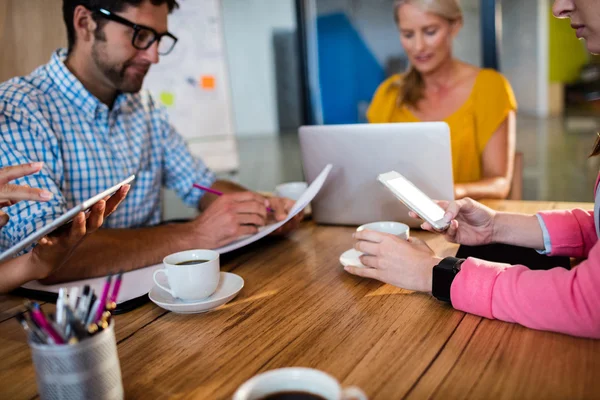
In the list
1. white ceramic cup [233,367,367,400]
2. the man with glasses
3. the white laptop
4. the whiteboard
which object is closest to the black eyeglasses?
the man with glasses

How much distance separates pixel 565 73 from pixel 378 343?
8096 millimetres

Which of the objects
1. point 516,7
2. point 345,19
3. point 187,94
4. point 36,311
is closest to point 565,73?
point 516,7

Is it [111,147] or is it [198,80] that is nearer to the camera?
[111,147]

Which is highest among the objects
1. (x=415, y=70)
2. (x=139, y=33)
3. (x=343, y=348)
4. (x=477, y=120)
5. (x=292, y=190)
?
(x=139, y=33)

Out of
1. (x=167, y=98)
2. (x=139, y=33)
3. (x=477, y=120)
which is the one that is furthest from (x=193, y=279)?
(x=167, y=98)

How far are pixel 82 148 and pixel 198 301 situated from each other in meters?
0.78

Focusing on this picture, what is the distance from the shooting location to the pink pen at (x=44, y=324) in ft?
2.12

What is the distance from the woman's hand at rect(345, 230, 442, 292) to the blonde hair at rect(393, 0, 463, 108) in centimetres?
126

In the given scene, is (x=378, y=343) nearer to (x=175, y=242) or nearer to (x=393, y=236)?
(x=393, y=236)

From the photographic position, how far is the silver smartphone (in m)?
1.10

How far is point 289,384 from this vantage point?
599mm

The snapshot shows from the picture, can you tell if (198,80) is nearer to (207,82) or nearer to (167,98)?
(207,82)

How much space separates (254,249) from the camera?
1.40 meters

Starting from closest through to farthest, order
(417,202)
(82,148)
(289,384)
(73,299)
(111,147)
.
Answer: (289,384), (73,299), (417,202), (82,148), (111,147)
